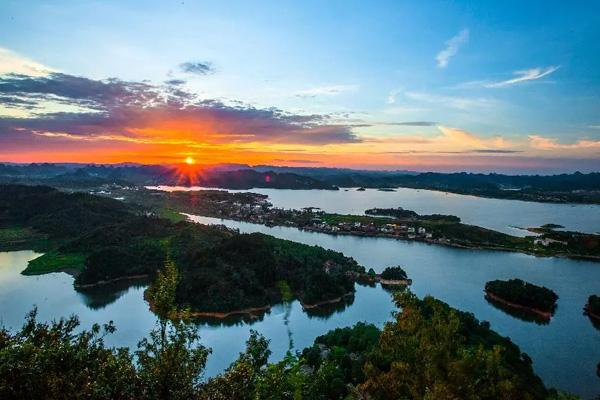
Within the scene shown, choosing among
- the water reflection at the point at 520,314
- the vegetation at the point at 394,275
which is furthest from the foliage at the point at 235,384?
the vegetation at the point at 394,275

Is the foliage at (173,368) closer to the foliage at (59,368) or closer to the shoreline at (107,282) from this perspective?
the foliage at (59,368)

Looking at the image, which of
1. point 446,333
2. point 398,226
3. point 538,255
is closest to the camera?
point 446,333

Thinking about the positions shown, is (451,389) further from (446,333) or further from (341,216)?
(341,216)

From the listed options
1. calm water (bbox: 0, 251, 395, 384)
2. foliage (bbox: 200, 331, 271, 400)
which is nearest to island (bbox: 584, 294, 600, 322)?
calm water (bbox: 0, 251, 395, 384)

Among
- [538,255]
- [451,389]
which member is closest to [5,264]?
[451,389]

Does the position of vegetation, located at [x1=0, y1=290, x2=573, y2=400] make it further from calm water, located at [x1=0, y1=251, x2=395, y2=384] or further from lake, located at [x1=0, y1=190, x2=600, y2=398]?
lake, located at [x1=0, y1=190, x2=600, y2=398]

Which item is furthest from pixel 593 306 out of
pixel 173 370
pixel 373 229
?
pixel 373 229

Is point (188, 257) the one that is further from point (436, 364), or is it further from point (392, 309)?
point (436, 364)
